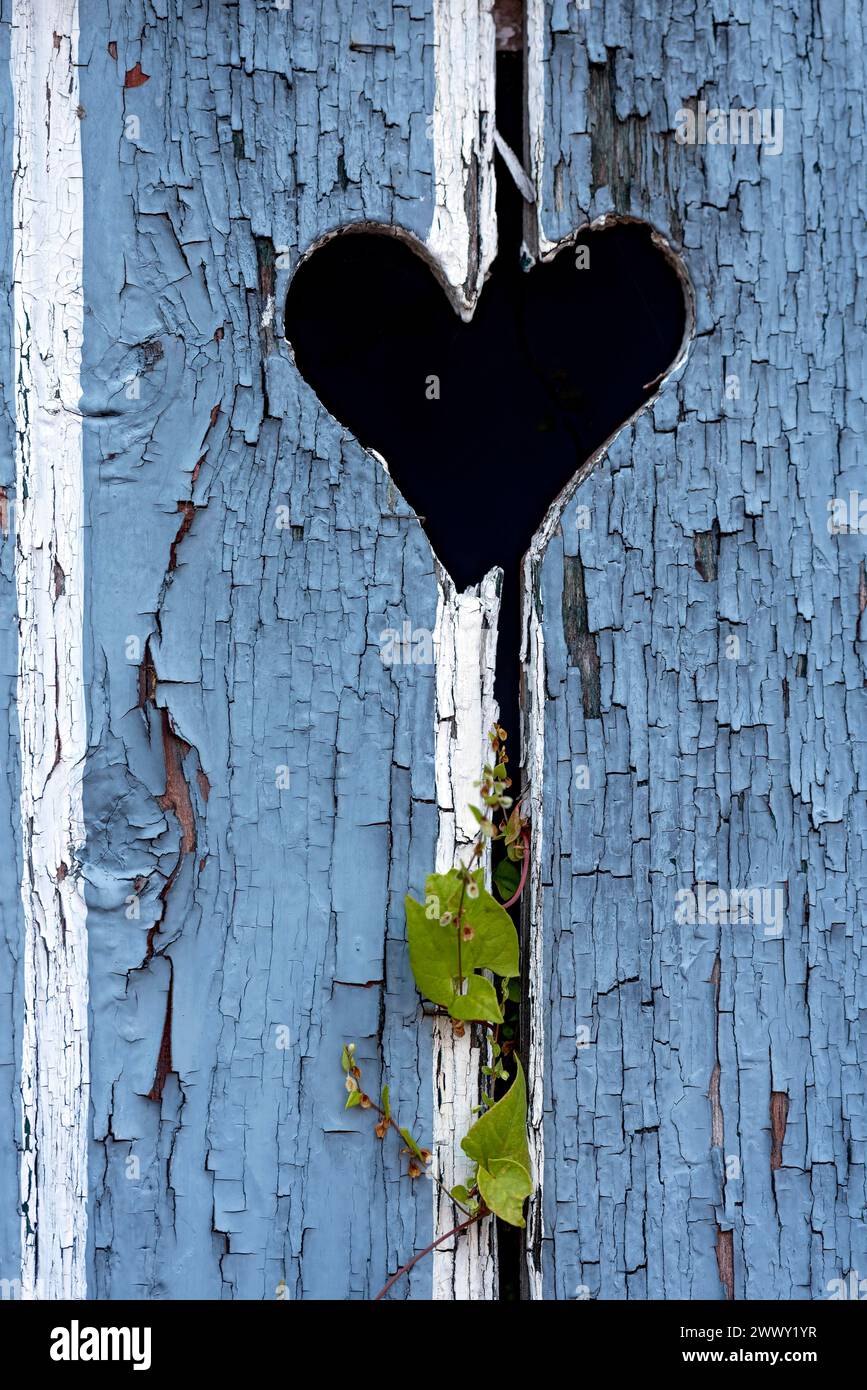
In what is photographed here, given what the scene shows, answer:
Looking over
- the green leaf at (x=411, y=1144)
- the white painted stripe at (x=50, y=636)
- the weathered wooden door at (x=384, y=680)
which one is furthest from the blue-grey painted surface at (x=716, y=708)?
the white painted stripe at (x=50, y=636)

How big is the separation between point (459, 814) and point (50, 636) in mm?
530

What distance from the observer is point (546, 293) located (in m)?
1.20

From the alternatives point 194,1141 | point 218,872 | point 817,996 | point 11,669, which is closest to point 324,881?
point 218,872

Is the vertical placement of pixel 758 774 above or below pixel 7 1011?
above

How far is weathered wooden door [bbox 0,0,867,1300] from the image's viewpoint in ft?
3.77

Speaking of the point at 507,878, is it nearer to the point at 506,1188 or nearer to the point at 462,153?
the point at 506,1188

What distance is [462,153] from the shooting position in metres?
1.16

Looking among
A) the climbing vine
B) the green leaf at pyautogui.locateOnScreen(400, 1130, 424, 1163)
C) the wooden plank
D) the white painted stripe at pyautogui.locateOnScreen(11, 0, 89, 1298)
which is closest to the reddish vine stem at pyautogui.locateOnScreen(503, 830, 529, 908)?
the climbing vine

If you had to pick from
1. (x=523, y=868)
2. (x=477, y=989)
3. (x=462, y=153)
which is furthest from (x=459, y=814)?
(x=462, y=153)

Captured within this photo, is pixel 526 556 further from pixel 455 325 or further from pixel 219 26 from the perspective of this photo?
pixel 219 26

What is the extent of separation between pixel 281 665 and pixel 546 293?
559 mm

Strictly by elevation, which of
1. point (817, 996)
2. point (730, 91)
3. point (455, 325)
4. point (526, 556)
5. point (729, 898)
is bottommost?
point (817, 996)

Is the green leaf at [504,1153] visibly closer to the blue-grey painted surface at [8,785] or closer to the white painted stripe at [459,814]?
the white painted stripe at [459,814]

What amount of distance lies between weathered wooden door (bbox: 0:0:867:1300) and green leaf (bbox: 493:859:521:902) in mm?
44
